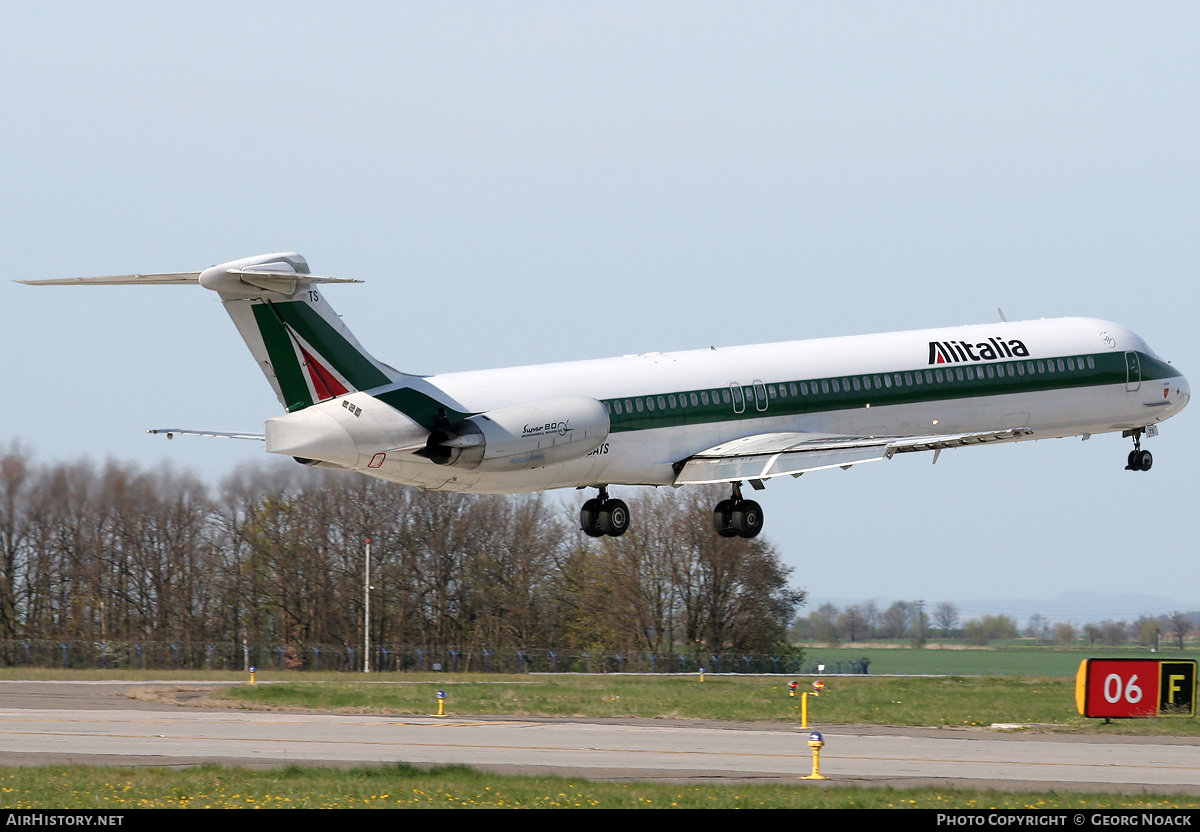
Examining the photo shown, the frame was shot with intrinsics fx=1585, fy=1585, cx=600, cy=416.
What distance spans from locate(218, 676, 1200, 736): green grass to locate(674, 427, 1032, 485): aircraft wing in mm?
6026

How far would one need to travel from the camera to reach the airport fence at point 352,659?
64000mm

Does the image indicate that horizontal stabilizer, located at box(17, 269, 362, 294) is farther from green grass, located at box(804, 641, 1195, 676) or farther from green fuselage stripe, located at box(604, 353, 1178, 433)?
green grass, located at box(804, 641, 1195, 676)

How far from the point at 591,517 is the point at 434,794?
1505 cm

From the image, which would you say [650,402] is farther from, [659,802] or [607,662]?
[607,662]

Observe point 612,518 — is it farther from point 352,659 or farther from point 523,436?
point 352,659

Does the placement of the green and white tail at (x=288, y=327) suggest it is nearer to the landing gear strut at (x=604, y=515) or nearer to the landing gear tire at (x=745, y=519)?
the landing gear strut at (x=604, y=515)

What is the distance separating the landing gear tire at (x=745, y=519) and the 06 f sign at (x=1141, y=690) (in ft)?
25.9

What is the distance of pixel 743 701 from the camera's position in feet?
135

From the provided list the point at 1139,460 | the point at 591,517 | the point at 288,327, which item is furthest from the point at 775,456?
the point at 1139,460

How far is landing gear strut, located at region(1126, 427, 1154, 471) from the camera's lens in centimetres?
4294

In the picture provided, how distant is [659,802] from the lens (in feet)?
70.1

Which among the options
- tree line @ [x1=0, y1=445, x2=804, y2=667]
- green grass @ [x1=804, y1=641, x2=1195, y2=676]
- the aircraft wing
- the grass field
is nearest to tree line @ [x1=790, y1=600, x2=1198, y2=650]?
green grass @ [x1=804, y1=641, x2=1195, y2=676]
